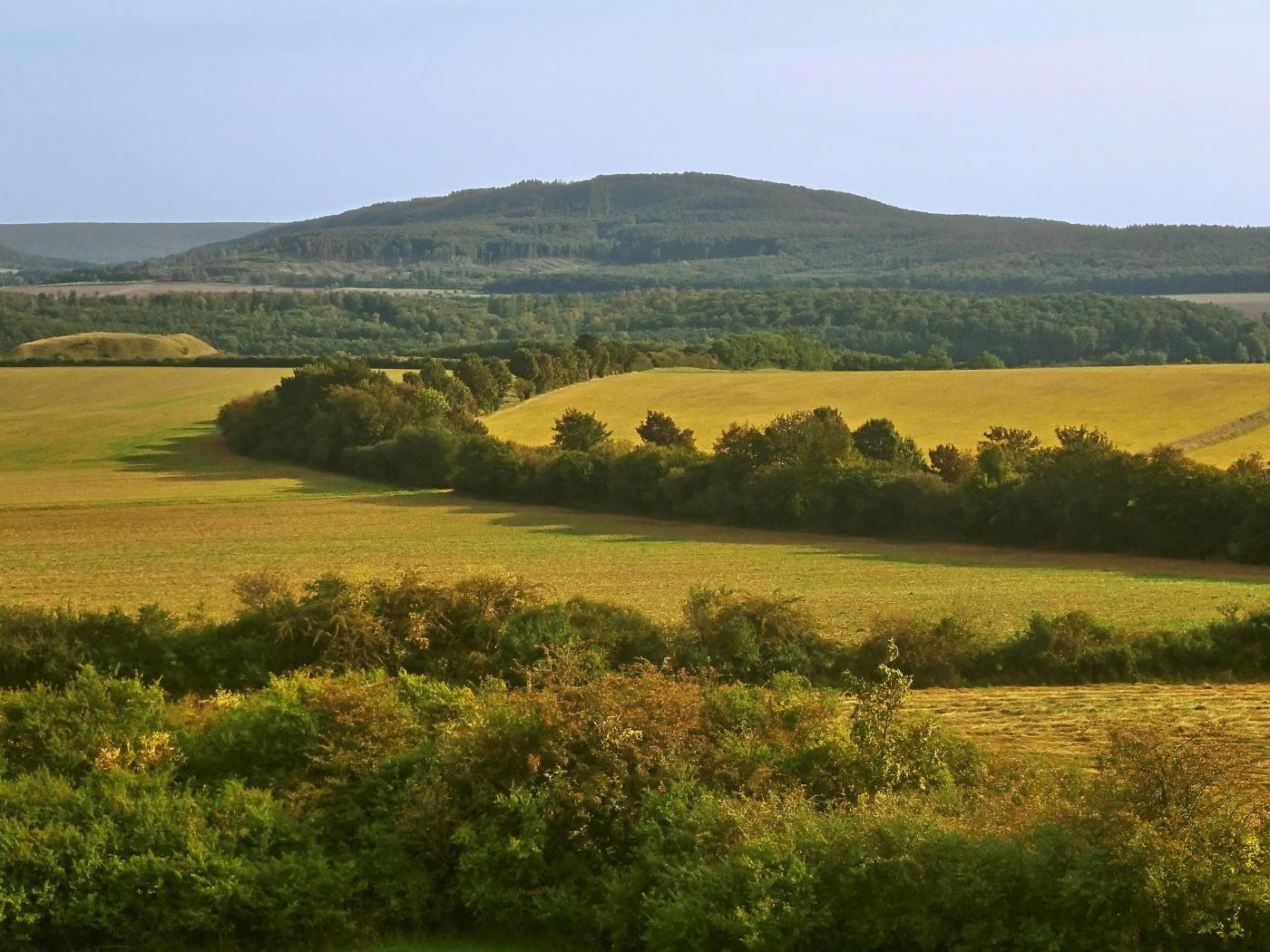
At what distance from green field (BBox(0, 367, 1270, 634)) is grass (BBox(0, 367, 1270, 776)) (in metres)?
0.10

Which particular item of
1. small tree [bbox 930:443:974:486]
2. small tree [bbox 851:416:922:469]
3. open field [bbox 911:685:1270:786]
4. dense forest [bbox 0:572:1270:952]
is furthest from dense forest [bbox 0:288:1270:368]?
dense forest [bbox 0:572:1270:952]

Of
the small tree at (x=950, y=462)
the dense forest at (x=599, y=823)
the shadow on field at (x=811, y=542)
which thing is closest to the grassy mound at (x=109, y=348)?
the shadow on field at (x=811, y=542)

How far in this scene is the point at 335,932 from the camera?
1523 cm

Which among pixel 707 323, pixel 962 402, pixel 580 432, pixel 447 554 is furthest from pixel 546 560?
pixel 707 323

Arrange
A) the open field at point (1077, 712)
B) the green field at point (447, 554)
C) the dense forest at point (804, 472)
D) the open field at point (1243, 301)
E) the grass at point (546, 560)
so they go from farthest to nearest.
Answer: the open field at point (1243, 301) → the dense forest at point (804, 472) → the green field at point (447, 554) → the grass at point (546, 560) → the open field at point (1077, 712)

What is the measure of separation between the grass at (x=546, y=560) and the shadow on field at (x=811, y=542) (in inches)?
5.2

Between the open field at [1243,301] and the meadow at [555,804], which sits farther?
the open field at [1243,301]

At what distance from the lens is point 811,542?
48.2 meters

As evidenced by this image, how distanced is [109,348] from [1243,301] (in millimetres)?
90286

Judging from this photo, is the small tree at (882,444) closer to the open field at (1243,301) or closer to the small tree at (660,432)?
the small tree at (660,432)

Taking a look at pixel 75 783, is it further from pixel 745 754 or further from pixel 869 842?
pixel 869 842

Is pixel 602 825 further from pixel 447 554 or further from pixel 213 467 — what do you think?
pixel 213 467

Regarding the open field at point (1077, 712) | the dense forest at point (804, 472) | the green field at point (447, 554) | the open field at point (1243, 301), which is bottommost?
the green field at point (447, 554)

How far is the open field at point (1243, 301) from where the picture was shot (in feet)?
386
